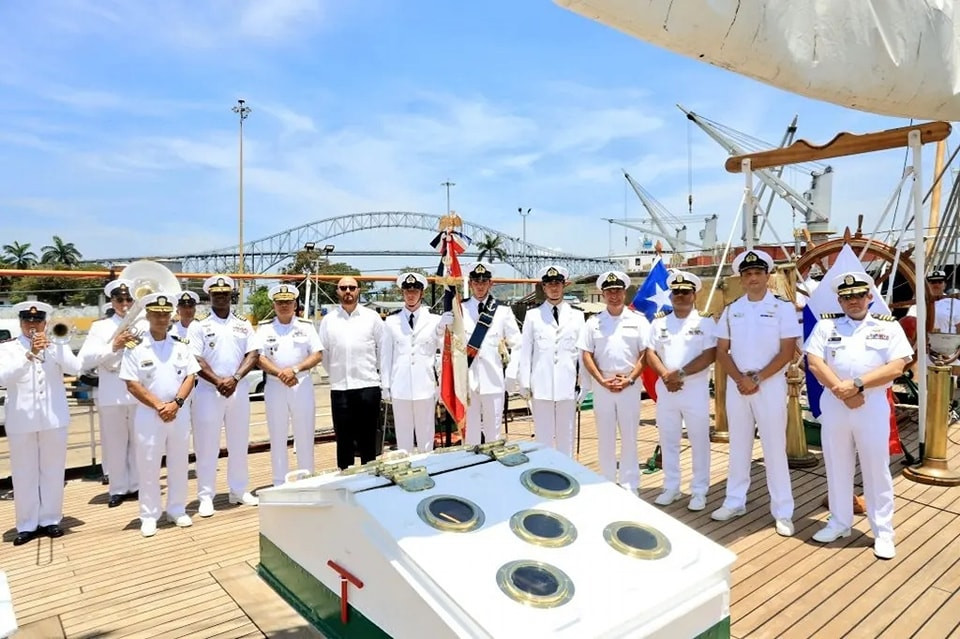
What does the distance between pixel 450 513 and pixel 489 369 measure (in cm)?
293

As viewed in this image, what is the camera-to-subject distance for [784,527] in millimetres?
3844

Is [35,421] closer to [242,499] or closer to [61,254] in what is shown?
[242,499]

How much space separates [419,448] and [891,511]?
10.4 ft

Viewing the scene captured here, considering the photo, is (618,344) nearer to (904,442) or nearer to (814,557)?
(814,557)

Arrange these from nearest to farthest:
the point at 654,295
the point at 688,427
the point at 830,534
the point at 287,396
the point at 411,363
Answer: the point at 830,534 < the point at 688,427 < the point at 287,396 < the point at 411,363 < the point at 654,295

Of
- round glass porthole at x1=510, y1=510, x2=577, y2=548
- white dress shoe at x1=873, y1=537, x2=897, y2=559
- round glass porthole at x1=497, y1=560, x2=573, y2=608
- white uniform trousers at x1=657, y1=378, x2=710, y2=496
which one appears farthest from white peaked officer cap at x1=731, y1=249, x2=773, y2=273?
round glass porthole at x1=497, y1=560, x2=573, y2=608

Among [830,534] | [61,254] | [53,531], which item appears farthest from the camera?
[61,254]

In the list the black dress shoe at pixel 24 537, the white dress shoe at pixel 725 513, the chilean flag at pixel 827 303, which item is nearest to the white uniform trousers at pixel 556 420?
the white dress shoe at pixel 725 513

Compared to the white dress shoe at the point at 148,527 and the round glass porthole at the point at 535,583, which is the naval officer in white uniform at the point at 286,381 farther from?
the round glass porthole at the point at 535,583

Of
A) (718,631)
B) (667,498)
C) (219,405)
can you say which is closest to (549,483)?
(718,631)

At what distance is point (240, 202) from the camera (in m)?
33.8

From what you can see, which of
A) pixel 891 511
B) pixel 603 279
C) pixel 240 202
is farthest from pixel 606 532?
pixel 240 202

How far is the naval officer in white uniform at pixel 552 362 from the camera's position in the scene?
15.5 ft

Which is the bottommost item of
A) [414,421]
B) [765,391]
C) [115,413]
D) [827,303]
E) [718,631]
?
[718,631]
